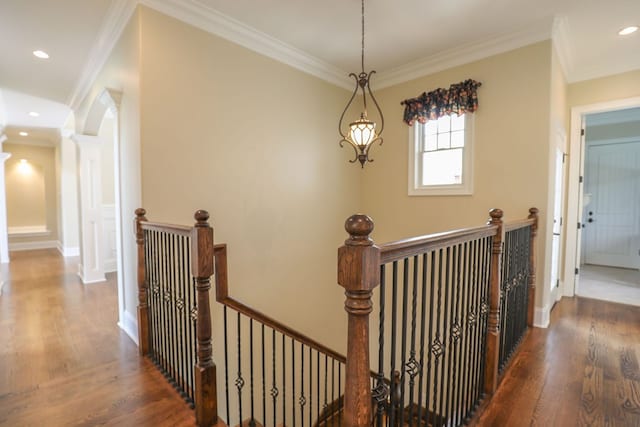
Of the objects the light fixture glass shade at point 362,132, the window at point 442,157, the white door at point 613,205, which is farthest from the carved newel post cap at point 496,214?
the white door at point 613,205

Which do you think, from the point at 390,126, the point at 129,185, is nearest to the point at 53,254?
the point at 129,185

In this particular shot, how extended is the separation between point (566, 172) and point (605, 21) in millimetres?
1729

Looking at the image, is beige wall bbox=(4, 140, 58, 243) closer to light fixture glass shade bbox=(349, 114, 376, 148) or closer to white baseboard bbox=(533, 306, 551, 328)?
light fixture glass shade bbox=(349, 114, 376, 148)

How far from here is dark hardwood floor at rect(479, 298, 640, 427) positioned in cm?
179

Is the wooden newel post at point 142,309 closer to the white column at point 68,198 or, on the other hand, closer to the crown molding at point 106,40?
the crown molding at point 106,40

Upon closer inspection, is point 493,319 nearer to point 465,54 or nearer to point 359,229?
point 359,229

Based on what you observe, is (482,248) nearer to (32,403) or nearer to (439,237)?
(439,237)

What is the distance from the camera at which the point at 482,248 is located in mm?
1849

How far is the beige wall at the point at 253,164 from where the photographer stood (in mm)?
2600

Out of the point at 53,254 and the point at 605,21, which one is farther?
the point at 53,254

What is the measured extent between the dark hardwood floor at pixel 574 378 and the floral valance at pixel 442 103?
8.05ft

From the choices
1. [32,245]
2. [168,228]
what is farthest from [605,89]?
[32,245]

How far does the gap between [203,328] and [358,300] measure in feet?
3.95

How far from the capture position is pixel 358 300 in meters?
0.97
